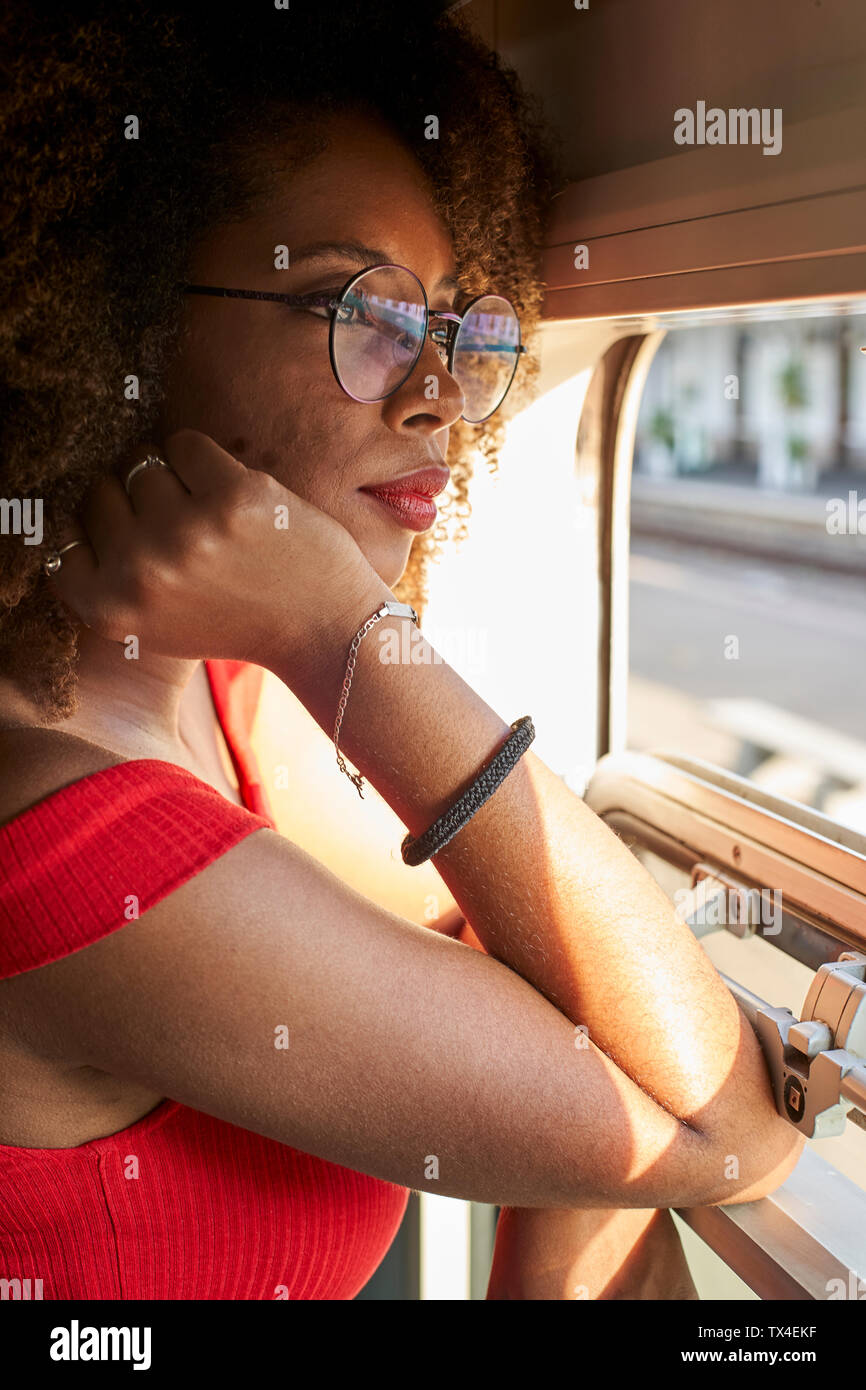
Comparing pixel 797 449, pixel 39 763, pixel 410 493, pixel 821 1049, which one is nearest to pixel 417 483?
pixel 410 493

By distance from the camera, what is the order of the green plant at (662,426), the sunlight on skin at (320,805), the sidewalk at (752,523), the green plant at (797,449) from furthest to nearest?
the green plant at (797,449) → the sidewalk at (752,523) → the green plant at (662,426) → the sunlight on skin at (320,805)

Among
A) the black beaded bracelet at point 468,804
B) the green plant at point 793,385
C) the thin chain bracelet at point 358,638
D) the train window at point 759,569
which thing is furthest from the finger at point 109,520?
the green plant at point 793,385

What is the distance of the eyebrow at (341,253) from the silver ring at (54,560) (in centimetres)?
39

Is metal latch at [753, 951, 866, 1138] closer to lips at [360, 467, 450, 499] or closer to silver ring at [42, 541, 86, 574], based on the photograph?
lips at [360, 467, 450, 499]

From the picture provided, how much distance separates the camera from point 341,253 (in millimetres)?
1252

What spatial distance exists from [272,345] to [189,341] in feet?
0.33

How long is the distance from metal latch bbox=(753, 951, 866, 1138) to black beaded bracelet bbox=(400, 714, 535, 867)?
1.31ft

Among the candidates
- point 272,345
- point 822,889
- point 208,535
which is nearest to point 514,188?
point 272,345

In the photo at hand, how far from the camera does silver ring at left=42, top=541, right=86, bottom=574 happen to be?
3.98 ft

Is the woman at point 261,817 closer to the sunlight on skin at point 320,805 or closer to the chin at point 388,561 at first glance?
the chin at point 388,561

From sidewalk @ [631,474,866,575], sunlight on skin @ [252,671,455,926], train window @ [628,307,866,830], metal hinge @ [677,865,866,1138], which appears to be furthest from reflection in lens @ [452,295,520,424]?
sidewalk @ [631,474,866,575]

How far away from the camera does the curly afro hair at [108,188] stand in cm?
118

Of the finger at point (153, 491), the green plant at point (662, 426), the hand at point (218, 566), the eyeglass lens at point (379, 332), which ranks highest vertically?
the green plant at point (662, 426)

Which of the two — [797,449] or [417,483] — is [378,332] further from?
[797,449]
